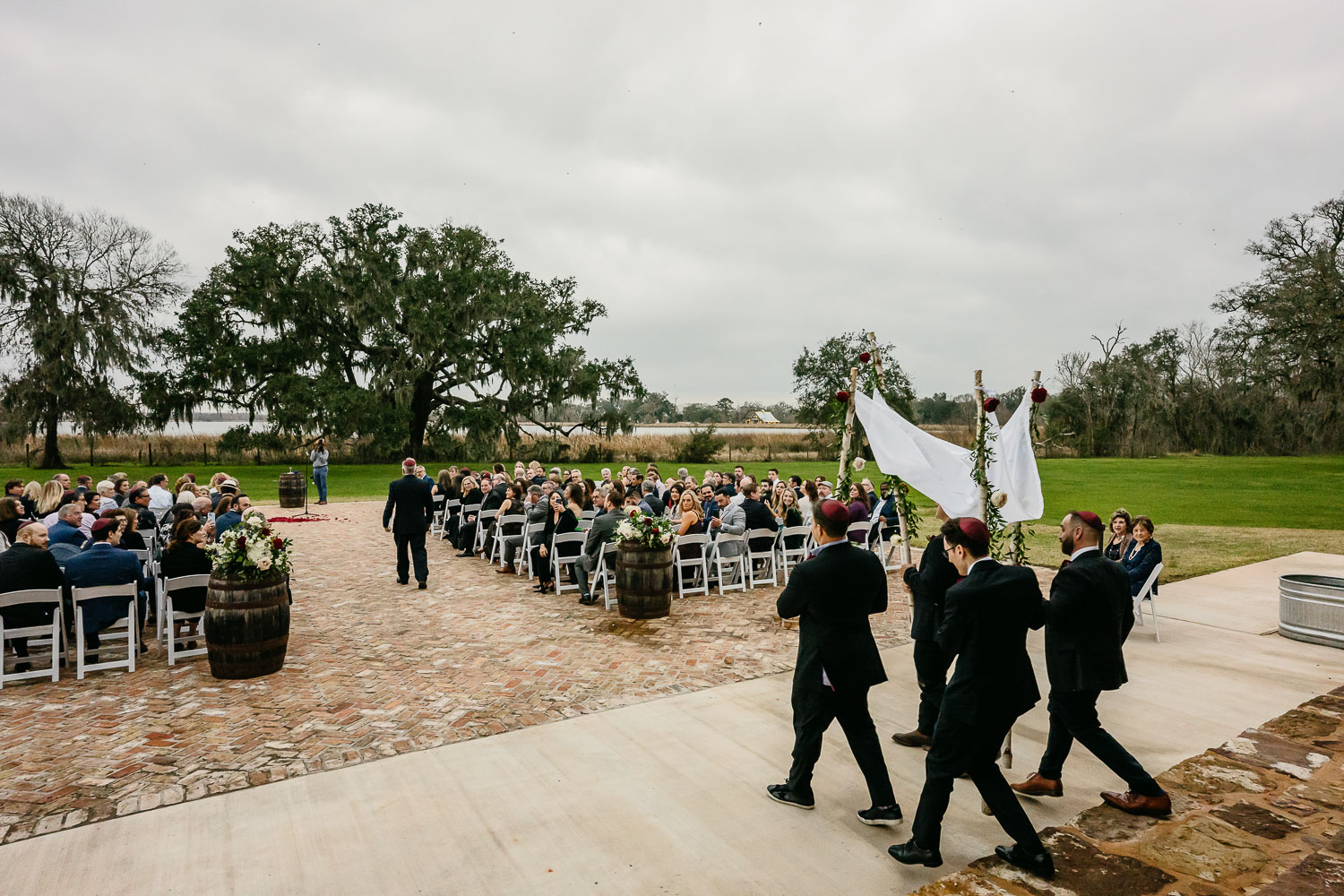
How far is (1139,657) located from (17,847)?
9.07 m

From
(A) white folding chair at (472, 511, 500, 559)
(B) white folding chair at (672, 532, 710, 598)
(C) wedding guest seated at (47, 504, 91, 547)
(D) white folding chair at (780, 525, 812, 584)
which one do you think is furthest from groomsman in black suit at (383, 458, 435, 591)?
(D) white folding chair at (780, 525, 812, 584)

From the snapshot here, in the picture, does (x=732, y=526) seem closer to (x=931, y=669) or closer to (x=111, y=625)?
(x=931, y=669)

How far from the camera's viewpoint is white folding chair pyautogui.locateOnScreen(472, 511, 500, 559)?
42.8ft

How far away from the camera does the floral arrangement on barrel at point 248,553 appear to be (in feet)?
20.6

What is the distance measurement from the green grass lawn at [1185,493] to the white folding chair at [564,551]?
7.68m

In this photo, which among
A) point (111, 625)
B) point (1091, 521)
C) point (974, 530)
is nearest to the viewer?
point (974, 530)

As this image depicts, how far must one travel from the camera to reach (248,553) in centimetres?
632

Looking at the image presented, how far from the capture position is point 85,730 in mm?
5465

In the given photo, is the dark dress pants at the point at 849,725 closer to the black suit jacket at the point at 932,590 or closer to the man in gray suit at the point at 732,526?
the black suit jacket at the point at 932,590

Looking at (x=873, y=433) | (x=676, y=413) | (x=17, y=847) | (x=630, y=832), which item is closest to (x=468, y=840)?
(x=630, y=832)

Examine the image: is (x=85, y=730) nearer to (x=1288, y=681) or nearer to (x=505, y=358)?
(x=1288, y=681)

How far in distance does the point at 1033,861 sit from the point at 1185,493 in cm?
2946

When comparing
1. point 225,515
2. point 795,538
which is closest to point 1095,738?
point 795,538

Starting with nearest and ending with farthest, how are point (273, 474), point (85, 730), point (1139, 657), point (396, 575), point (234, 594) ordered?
point (85, 730) < point (234, 594) < point (1139, 657) < point (396, 575) < point (273, 474)
